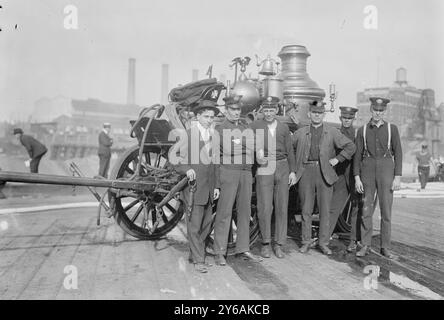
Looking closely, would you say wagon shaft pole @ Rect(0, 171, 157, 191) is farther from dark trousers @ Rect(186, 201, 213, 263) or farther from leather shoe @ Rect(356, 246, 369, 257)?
leather shoe @ Rect(356, 246, 369, 257)

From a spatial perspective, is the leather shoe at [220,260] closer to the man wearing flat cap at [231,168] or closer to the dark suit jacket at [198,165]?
the man wearing flat cap at [231,168]

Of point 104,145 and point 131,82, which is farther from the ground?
point 131,82

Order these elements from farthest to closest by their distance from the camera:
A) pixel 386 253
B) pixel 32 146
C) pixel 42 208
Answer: pixel 32 146, pixel 42 208, pixel 386 253

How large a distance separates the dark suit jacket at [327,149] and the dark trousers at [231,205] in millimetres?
727

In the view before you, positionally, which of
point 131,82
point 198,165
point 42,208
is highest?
point 131,82

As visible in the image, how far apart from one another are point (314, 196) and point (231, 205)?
1.06 m

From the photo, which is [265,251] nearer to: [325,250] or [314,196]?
[325,250]

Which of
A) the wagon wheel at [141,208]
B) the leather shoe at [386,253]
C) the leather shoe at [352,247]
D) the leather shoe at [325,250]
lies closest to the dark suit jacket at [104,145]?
the wagon wheel at [141,208]

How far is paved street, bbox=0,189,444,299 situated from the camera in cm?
338

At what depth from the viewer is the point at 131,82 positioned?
1889 inches

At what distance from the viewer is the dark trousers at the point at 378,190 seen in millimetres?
4508

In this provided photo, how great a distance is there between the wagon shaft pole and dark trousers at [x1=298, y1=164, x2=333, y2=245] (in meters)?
1.65

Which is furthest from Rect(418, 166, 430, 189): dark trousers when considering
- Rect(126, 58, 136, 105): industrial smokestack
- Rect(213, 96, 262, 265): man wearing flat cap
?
Rect(126, 58, 136, 105): industrial smokestack

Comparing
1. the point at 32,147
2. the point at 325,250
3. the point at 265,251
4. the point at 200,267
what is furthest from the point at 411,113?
the point at 200,267
